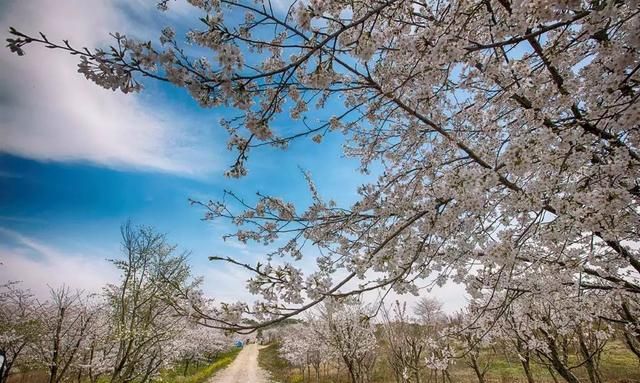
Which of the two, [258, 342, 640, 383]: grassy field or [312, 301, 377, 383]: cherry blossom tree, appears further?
[258, 342, 640, 383]: grassy field

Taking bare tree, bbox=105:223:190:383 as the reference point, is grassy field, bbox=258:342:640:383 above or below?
below

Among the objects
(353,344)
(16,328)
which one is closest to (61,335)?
(16,328)

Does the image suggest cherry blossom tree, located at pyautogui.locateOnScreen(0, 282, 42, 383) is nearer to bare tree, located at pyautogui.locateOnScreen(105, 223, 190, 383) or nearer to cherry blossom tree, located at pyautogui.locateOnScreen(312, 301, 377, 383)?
bare tree, located at pyautogui.locateOnScreen(105, 223, 190, 383)

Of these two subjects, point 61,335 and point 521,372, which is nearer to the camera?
point 61,335

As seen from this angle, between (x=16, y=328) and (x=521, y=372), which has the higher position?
(x=16, y=328)

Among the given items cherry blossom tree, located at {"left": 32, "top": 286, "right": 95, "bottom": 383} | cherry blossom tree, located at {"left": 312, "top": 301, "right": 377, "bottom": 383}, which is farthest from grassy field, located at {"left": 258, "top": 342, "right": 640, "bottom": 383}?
cherry blossom tree, located at {"left": 32, "top": 286, "right": 95, "bottom": 383}

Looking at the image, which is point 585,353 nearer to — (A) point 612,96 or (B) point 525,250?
(B) point 525,250

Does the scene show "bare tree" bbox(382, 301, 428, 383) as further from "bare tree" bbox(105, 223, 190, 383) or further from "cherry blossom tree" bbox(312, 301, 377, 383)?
"bare tree" bbox(105, 223, 190, 383)

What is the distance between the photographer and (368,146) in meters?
4.31

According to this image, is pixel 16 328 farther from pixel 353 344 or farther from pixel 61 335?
pixel 353 344

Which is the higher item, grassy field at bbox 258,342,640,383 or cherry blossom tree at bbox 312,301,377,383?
cherry blossom tree at bbox 312,301,377,383

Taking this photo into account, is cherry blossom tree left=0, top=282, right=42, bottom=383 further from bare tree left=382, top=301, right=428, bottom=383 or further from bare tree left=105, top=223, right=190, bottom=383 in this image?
bare tree left=382, top=301, right=428, bottom=383

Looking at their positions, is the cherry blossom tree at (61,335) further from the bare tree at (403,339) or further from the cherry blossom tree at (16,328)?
the bare tree at (403,339)

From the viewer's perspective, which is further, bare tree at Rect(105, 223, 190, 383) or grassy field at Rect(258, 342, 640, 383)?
grassy field at Rect(258, 342, 640, 383)
